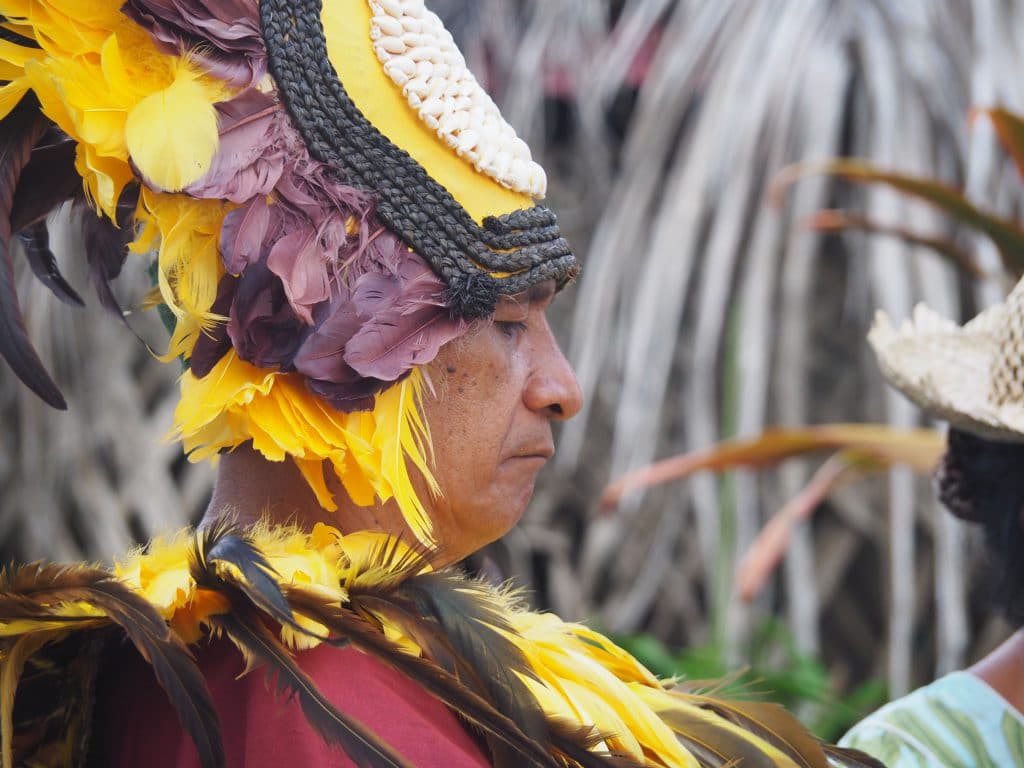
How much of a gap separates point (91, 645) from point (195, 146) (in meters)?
0.53

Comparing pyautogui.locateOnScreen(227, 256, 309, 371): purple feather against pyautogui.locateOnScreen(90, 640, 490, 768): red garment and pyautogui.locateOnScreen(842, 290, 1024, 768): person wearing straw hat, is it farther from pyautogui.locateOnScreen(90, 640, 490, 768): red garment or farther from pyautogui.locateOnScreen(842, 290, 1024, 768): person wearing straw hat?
pyautogui.locateOnScreen(842, 290, 1024, 768): person wearing straw hat

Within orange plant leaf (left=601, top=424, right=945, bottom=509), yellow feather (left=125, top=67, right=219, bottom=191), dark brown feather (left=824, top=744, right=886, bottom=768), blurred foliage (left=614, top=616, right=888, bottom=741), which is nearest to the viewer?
yellow feather (left=125, top=67, right=219, bottom=191)

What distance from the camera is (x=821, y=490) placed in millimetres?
3000

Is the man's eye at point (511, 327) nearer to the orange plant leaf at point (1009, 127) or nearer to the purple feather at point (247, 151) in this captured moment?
the purple feather at point (247, 151)

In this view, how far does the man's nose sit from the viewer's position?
4.85 feet

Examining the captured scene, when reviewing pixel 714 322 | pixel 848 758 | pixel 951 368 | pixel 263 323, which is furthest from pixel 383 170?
pixel 714 322

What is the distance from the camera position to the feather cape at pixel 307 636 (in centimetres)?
116

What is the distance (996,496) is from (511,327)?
3.20 ft

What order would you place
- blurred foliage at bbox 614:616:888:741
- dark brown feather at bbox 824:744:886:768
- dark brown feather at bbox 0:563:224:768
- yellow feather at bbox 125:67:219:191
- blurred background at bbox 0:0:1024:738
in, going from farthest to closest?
blurred background at bbox 0:0:1024:738
blurred foliage at bbox 614:616:888:741
dark brown feather at bbox 824:744:886:768
yellow feather at bbox 125:67:219:191
dark brown feather at bbox 0:563:224:768

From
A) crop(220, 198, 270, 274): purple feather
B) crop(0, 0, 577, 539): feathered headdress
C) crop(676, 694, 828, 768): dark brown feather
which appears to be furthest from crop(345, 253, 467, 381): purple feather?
crop(676, 694, 828, 768): dark brown feather

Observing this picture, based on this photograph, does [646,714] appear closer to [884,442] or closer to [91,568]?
[91,568]

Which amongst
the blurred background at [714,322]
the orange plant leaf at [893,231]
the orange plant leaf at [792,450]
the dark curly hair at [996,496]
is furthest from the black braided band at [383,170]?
the blurred background at [714,322]

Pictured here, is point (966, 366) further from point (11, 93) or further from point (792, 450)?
point (11, 93)

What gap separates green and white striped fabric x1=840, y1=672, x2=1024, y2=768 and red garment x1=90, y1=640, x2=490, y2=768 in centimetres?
76
